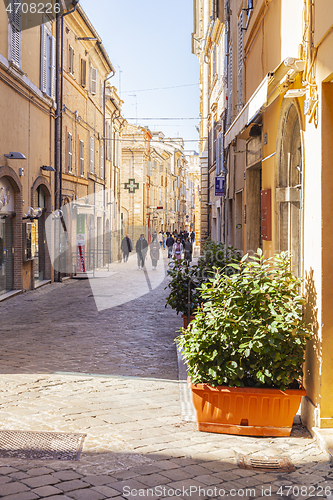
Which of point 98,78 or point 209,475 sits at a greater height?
point 98,78

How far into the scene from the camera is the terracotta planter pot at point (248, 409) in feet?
15.2

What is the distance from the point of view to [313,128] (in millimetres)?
4699

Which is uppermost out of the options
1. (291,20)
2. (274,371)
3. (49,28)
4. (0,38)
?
(49,28)

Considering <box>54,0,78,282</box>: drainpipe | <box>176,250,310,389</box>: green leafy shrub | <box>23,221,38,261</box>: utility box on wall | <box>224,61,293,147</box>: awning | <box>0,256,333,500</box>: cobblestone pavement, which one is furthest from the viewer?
<box>54,0,78,282</box>: drainpipe

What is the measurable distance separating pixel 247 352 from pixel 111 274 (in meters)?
17.8

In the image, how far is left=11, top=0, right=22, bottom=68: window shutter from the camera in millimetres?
13930

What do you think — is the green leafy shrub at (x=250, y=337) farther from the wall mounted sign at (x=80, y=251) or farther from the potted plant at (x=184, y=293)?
the wall mounted sign at (x=80, y=251)

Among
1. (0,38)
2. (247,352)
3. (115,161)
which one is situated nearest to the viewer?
(247,352)

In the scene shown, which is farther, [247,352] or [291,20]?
[291,20]

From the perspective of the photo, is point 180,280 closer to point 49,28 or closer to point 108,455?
point 108,455

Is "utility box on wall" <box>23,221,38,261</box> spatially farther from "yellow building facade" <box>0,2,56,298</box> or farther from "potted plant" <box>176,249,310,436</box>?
"potted plant" <box>176,249,310,436</box>

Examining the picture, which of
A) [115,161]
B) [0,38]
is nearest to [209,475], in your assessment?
[0,38]

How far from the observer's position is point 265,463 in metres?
4.11

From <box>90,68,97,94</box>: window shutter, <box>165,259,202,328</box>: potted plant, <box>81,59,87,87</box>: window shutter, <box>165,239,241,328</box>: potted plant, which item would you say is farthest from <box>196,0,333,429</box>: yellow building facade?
<box>90,68,97,94</box>: window shutter
